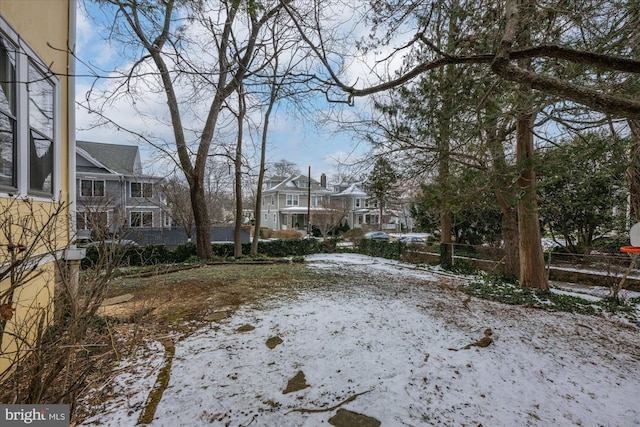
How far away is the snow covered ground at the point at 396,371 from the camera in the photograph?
2.15 m

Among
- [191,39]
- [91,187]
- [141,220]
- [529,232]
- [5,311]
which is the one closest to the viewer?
[5,311]

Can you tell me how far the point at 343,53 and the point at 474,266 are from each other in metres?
7.56

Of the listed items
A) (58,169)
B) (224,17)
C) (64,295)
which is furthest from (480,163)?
(58,169)

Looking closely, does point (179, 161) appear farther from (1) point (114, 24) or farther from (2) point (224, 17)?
(2) point (224, 17)

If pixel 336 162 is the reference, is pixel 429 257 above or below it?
below

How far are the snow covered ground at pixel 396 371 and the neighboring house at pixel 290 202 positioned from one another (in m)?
21.9

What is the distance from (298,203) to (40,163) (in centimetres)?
2415

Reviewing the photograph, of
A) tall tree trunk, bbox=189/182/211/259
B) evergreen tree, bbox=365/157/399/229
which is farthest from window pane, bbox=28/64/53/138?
tall tree trunk, bbox=189/182/211/259

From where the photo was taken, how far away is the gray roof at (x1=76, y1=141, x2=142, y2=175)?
56.7 feet

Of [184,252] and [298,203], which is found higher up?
[298,203]

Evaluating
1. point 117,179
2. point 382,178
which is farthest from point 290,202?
point 382,178

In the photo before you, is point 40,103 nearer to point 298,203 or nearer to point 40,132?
point 40,132

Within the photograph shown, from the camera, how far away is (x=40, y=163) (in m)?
3.01

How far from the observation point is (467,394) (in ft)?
7.95
